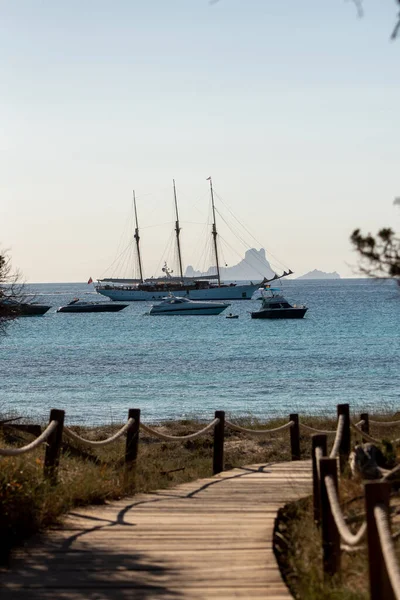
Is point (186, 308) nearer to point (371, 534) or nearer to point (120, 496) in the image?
point (120, 496)

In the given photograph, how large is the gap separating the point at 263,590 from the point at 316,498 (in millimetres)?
2289

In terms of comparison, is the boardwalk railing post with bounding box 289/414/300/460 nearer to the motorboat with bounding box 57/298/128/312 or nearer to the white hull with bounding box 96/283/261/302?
the motorboat with bounding box 57/298/128/312

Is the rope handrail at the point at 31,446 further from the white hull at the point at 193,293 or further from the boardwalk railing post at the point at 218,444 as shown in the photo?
the white hull at the point at 193,293

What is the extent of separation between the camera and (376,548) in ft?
16.9

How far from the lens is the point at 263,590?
6395 mm

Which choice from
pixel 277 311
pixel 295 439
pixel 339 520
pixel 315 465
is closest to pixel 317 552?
pixel 315 465

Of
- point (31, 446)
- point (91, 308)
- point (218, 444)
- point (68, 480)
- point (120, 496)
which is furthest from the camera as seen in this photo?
point (91, 308)

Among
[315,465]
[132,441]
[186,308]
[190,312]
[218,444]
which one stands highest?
[186,308]

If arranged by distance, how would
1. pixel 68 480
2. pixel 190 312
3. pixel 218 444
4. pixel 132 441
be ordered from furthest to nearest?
pixel 190 312 < pixel 218 444 < pixel 132 441 < pixel 68 480

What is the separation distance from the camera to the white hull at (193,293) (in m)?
152

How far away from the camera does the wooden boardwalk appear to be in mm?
6512

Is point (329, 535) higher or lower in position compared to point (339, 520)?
lower

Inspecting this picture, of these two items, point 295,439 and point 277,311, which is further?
point 277,311

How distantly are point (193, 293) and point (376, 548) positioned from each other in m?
147
